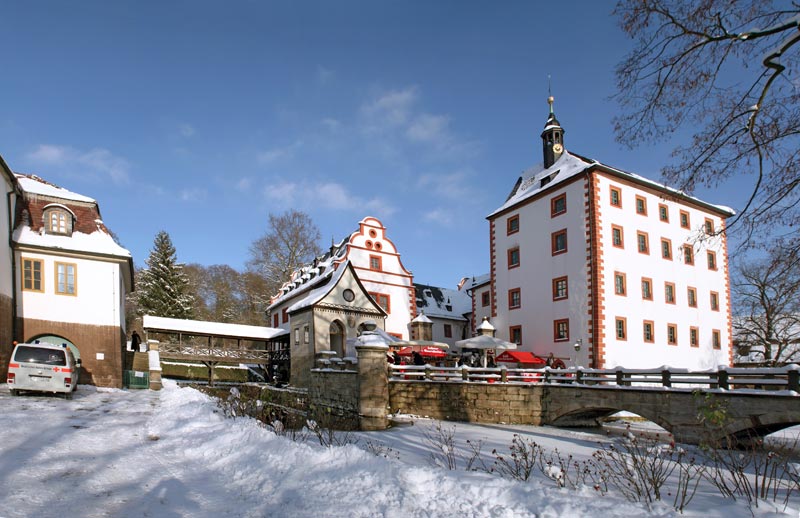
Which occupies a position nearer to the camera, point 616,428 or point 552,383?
point 552,383

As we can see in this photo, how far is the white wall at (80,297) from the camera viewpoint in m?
23.9

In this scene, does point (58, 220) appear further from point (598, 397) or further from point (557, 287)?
point (557, 287)

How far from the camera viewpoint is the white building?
29505 millimetres

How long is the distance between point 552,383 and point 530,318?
11532 millimetres

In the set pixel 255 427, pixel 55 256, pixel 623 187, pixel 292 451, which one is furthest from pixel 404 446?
pixel 623 187

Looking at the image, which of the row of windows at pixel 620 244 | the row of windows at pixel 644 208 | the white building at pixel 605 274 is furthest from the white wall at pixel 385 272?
the row of windows at pixel 644 208

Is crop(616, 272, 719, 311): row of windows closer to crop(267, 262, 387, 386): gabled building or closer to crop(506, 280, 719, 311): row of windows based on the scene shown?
crop(506, 280, 719, 311): row of windows

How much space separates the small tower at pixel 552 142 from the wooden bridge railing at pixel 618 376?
701 inches

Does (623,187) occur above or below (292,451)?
above

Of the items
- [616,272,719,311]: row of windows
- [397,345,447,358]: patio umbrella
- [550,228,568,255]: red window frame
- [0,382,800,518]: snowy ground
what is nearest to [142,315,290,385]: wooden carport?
[397,345,447,358]: patio umbrella

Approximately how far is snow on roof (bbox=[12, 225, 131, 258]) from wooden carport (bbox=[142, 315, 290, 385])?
9.78 m

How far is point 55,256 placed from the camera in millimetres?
24719

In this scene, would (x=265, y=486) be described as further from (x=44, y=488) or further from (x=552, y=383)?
(x=552, y=383)

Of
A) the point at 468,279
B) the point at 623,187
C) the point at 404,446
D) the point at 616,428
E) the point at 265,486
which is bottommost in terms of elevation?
the point at 616,428
